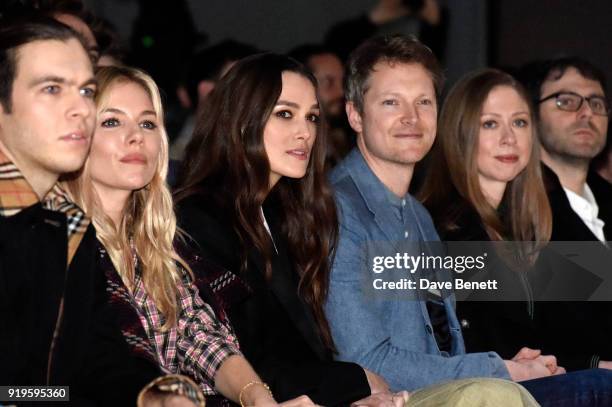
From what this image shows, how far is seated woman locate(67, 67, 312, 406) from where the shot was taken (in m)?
2.92

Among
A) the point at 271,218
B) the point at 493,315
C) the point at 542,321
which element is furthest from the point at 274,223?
the point at 542,321

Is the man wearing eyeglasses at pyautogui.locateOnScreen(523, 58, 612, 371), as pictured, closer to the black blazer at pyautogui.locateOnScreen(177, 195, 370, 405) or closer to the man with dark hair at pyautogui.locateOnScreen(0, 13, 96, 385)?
the black blazer at pyautogui.locateOnScreen(177, 195, 370, 405)

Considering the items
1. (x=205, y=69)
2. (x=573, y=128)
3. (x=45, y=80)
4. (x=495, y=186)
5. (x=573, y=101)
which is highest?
(x=205, y=69)

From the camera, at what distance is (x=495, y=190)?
4.20 metres

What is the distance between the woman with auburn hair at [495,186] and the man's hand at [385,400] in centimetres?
87

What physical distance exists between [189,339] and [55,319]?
0.64 metres

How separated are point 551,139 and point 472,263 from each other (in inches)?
A: 38.7

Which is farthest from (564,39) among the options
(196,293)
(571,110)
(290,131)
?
(196,293)

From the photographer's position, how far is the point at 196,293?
10.1 ft

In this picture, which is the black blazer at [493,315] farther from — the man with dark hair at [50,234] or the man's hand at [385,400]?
the man with dark hair at [50,234]

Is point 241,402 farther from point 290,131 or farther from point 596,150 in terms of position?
point 596,150

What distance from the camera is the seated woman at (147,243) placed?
2.92 metres

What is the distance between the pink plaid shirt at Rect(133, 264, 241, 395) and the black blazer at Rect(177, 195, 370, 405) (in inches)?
4.2

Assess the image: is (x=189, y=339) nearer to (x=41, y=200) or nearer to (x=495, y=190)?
(x=41, y=200)
